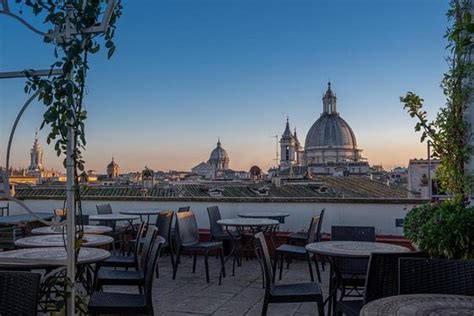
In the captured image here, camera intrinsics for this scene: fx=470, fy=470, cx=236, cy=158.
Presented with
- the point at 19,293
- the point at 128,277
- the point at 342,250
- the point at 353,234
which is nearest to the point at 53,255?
the point at 128,277

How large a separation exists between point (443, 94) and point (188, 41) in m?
6.46

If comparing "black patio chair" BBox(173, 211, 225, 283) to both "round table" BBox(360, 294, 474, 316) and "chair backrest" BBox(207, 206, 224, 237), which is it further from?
"round table" BBox(360, 294, 474, 316)

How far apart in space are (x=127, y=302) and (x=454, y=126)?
276 centimetres

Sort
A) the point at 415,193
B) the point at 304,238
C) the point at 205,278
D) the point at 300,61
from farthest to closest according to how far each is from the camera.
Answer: the point at 415,193
the point at 300,61
the point at 304,238
the point at 205,278

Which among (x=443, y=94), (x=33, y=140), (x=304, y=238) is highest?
(x=443, y=94)

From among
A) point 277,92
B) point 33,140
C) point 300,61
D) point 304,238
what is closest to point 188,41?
point 300,61

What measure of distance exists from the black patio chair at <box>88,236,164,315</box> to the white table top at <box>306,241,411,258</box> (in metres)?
1.24

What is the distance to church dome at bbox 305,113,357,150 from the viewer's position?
8212 cm

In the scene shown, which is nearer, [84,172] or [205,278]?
[84,172]

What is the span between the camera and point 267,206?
24.9 feet

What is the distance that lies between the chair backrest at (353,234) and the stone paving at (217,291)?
67cm

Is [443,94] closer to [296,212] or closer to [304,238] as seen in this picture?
[304,238]

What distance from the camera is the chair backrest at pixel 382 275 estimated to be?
2.66 meters

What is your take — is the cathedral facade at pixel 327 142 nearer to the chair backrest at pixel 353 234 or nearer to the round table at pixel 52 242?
the chair backrest at pixel 353 234
